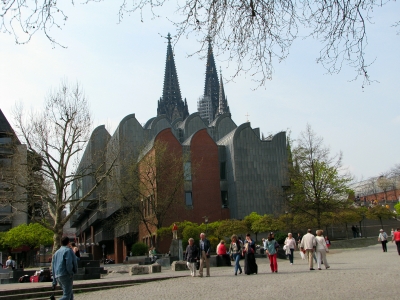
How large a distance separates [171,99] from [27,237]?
80.5 m

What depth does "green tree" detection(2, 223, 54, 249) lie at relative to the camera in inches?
1810

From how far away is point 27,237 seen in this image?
46000 mm

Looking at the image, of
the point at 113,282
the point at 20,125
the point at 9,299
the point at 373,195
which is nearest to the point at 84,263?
the point at 113,282

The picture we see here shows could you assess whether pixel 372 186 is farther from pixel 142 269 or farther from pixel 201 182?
pixel 142 269

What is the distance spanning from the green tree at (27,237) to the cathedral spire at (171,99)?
7524 centimetres

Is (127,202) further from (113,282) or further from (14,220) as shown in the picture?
(113,282)

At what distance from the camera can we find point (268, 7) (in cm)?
586

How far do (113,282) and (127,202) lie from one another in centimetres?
3027

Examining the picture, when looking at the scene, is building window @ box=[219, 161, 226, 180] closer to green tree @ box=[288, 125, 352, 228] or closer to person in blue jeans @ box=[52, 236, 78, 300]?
green tree @ box=[288, 125, 352, 228]

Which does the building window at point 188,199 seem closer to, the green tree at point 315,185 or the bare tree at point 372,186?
the green tree at point 315,185

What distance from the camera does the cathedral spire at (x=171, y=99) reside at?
122 m

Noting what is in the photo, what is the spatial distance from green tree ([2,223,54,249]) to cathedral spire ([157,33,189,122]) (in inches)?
2962

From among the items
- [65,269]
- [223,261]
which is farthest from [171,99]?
[65,269]

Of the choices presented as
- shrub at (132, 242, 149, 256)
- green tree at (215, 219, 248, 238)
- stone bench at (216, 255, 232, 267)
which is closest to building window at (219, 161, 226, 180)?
green tree at (215, 219, 248, 238)
